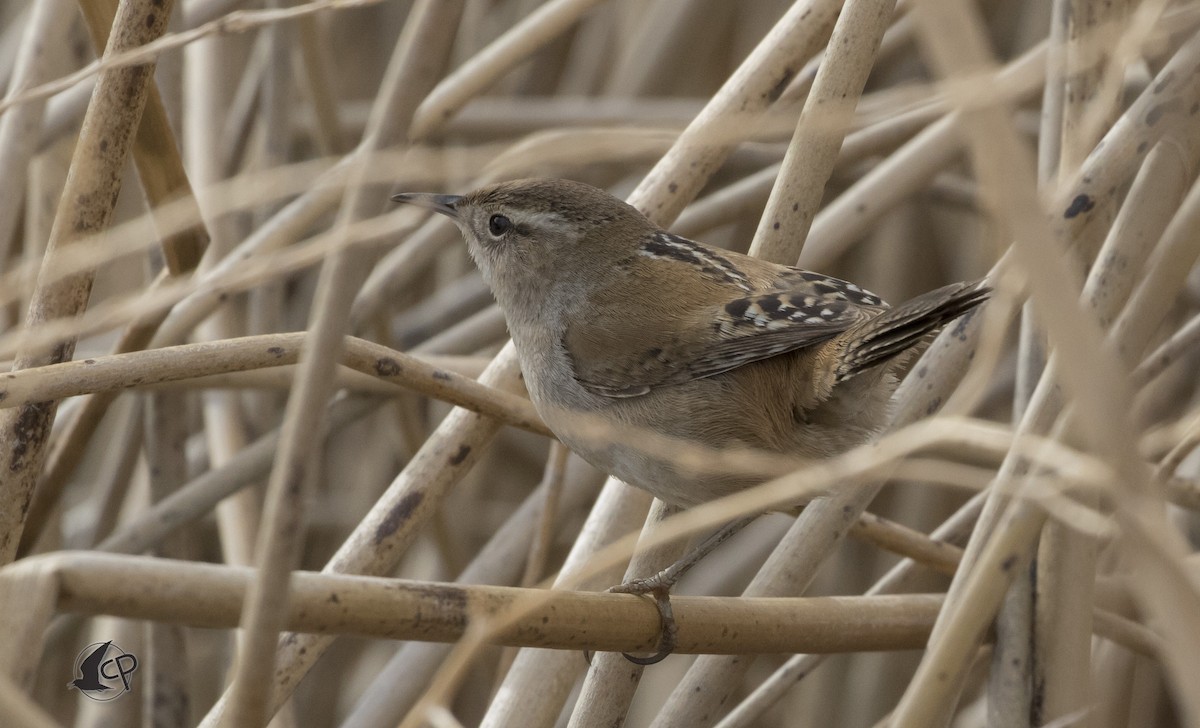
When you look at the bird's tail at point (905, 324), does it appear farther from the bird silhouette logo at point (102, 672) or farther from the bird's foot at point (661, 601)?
the bird silhouette logo at point (102, 672)

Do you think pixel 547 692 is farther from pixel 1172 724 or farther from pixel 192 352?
pixel 1172 724

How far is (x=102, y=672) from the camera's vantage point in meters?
1.80

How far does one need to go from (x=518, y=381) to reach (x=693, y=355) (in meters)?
0.37

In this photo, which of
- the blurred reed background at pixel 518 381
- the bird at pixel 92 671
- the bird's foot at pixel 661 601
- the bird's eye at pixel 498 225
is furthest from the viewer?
the bird's eye at pixel 498 225

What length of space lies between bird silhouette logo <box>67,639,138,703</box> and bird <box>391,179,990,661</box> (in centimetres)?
78

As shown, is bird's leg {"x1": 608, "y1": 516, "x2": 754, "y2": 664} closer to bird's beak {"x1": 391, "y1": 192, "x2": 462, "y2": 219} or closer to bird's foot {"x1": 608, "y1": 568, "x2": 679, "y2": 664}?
bird's foot {"x1": 608, "y1": 568, "x2": 679, "y2": 664}

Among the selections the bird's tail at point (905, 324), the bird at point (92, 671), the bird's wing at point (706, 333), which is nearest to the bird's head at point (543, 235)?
the bird's wing at point (706, 333)

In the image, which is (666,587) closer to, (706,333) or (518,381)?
(706,333)

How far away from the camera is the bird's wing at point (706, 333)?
1776 mm

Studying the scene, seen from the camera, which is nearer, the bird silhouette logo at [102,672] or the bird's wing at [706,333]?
the bird silhouette logo at [102,672]

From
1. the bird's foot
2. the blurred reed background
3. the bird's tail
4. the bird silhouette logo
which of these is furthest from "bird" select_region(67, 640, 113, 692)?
the bird's tail

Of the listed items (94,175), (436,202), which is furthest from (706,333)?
(94,175)

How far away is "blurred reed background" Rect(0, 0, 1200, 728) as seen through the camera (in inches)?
36.2

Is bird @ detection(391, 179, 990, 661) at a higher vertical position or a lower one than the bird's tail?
higher
